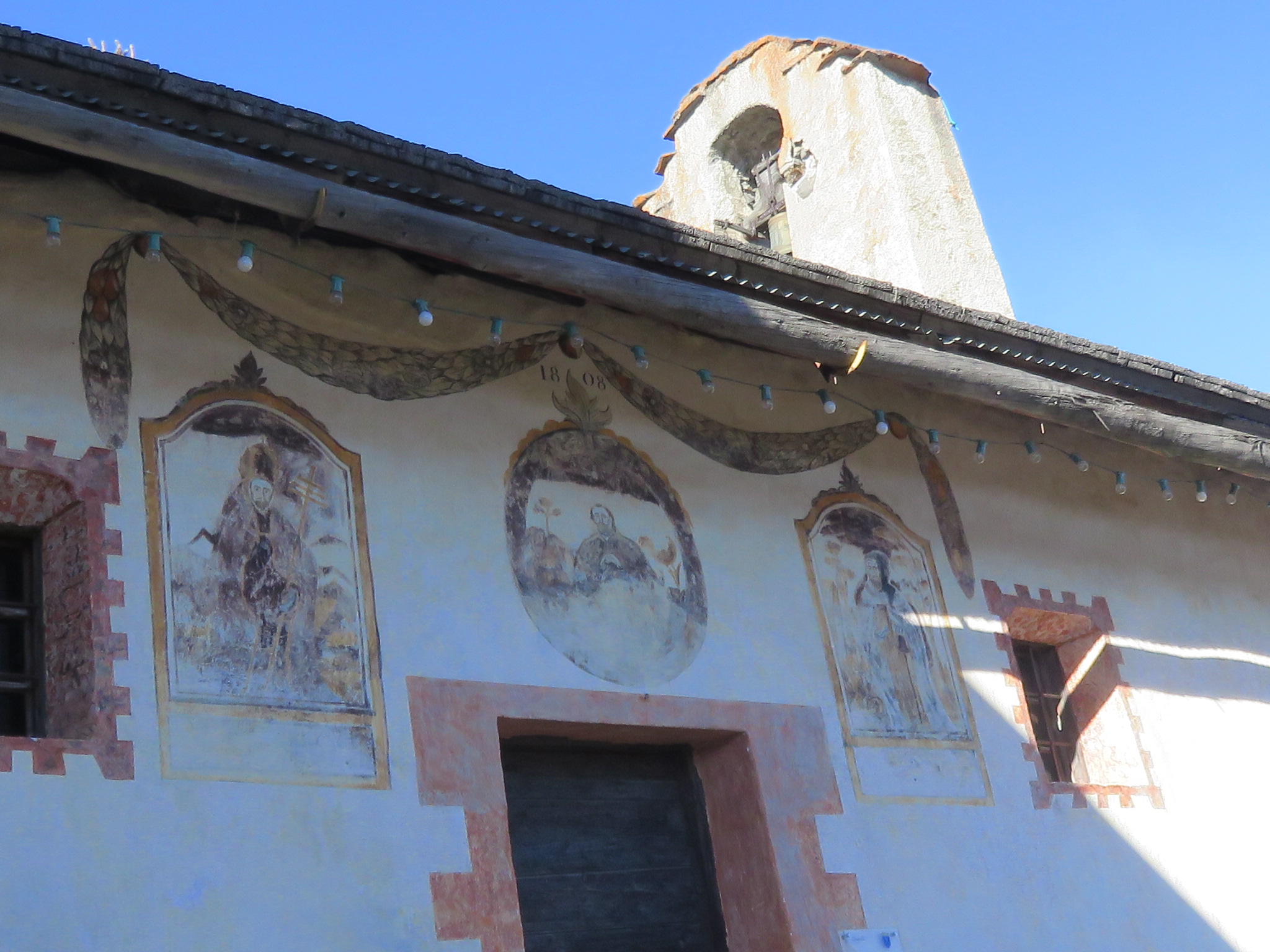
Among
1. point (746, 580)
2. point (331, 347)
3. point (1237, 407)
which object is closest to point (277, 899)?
point (331, 347)

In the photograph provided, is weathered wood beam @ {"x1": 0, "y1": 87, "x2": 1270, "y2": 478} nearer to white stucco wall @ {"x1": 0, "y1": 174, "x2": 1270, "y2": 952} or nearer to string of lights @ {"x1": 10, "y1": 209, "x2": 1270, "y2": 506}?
string of lights @ {"x1": 10, "y1": 209, "x2": 1270, "y2": 506}

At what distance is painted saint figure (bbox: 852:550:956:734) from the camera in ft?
21.7

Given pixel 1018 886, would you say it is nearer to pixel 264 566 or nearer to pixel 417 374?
pixel 417 374

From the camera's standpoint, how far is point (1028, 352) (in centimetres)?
700

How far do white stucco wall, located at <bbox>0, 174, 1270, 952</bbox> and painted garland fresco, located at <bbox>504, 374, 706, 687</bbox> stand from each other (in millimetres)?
81

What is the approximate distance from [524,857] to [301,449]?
161 centimetres

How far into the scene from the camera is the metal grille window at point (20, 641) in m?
4.70

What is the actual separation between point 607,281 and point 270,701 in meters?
1.84

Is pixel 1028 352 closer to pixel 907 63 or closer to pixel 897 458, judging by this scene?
pixel 897 458

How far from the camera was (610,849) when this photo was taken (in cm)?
584

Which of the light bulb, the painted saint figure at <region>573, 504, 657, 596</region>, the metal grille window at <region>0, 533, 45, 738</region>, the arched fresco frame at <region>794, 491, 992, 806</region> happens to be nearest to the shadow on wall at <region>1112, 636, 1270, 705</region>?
the arched fresco frame at <region>794, 491, 992, 806</region>

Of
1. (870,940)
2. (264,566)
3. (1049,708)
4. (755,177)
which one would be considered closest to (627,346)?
(264,566)

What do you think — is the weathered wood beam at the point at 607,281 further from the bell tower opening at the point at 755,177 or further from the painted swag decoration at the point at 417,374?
the bell tower opening at the point at 755,177

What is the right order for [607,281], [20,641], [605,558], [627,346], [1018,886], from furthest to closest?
[1018,886], [627,346], [605,558], [607,281], [20,641]
